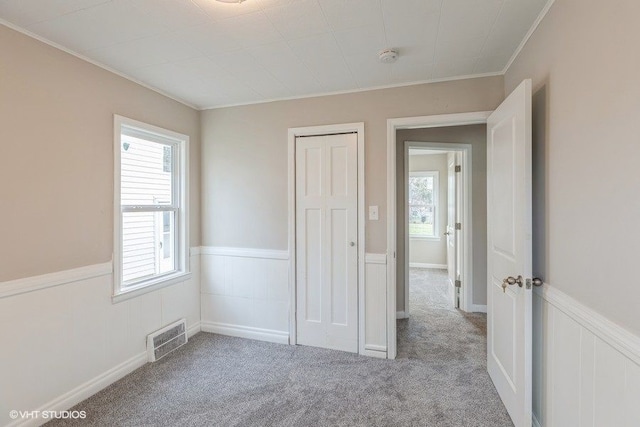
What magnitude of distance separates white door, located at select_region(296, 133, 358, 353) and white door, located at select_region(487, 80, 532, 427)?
3.59 feet

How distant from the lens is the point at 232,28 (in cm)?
178

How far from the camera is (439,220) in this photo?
21.2 feet

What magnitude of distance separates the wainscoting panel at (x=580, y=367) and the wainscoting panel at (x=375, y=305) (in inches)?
45.4

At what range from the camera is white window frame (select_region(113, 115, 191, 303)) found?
2346mm

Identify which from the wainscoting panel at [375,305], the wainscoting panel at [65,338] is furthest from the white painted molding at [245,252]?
the wainscoting panel at [375,305]

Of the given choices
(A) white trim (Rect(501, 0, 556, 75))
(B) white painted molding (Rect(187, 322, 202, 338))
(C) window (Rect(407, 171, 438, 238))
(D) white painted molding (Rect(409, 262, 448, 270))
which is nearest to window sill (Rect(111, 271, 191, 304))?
(B) white painted molding (Rect(187, 322, 202, 338))

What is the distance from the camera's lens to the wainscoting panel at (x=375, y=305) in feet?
8.77

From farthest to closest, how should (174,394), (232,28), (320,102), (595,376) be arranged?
1. (320,102)
2. (174,394)
3. (232,28)
4. (595,376)

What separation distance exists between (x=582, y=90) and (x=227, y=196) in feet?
9.31

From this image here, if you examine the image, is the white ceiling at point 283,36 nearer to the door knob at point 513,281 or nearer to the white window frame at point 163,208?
the white window frame at point 163,208

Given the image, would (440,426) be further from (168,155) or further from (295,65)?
(168,155)

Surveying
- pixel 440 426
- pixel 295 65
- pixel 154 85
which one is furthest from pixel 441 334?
pixel 154 85

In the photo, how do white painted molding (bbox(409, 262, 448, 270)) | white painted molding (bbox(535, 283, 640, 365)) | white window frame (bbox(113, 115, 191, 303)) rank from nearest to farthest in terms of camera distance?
white painted molding (bbox(535, 283, 640, 365))
white window frame (bbox(113, 115, 191, 303))
white painted molding (bbox(409, 262, 448, 270))

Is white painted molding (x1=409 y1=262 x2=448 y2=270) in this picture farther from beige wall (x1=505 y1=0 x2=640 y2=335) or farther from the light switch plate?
beige wall (x1=505 y1=0 x2=640 y2=335)
